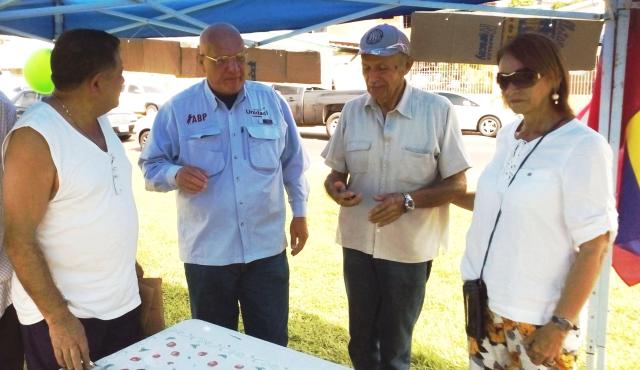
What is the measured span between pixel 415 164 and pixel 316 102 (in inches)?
491

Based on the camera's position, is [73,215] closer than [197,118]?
Yes

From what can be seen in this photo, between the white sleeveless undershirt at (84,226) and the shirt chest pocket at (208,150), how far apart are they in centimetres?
57

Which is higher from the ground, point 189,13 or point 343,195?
point 189,13

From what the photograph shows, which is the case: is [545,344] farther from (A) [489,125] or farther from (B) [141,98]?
(B) [141,98]

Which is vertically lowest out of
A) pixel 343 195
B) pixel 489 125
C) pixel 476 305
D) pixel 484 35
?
pixel 476 305

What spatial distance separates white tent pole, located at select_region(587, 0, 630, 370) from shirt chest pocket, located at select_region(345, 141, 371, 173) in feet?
3.18

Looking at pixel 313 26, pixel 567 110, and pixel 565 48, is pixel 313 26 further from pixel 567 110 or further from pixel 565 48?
pixel 567 110

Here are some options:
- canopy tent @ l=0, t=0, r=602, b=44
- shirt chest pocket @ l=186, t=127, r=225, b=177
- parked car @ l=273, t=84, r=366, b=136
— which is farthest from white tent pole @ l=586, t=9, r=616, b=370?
parked car @ l=273, t=84, r=366, b=136

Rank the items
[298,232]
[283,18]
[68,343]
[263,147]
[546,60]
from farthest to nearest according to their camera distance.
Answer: [283,18] → [298,232] → [263,147] → [546,60] → [68,343]

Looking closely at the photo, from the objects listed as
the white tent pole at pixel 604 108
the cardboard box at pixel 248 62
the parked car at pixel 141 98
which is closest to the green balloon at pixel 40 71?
the cardboard box at pixel 248 62

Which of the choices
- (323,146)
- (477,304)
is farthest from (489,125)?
(477,304)

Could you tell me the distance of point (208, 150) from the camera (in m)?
2.31

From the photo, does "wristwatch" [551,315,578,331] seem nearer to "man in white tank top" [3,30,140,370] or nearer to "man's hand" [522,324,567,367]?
"man's hand" [522,324,567,367]

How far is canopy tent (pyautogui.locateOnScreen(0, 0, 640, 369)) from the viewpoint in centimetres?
222
